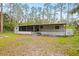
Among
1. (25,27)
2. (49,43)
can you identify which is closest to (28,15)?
(25,27)

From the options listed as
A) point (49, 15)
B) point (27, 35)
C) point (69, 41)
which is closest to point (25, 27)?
point (27, 35)

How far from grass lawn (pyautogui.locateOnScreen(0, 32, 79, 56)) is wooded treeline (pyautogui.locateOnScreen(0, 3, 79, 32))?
0.49 feet

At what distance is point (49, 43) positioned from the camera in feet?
12.1

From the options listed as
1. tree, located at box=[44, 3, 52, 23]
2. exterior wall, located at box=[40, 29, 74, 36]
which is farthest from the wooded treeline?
exterior wall, located at box=[40, 29, 74, 36]

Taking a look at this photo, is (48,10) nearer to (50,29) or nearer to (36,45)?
(50,29)

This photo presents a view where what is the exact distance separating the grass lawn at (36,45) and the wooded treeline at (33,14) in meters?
0.15

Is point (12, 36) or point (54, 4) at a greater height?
point (54, 4)

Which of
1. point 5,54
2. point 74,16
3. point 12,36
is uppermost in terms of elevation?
point 74,16

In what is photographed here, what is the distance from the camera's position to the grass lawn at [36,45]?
368cm

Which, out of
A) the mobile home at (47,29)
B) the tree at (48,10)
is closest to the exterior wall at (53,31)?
the mobile home at (47,29)

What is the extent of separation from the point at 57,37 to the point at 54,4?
427 mm

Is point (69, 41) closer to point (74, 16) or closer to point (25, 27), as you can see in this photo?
point (74, 16)

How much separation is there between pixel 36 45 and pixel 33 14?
40 centimetres

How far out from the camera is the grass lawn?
12.1 ft
